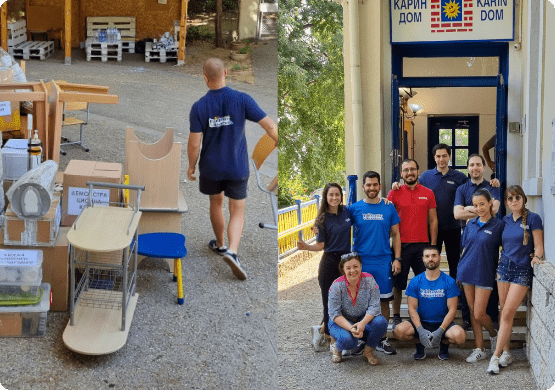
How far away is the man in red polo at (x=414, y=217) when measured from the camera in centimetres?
440

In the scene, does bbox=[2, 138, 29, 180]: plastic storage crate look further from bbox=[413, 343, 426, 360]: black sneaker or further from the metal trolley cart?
bbox=[413, 343, 426, 360]: black sneaker

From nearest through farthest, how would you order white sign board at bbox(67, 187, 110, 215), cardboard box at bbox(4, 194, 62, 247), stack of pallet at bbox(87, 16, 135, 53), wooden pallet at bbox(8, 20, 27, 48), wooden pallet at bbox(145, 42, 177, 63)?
cardboard box at bbox(4, 194, 62, 247) < white sign board at bbox(67, 187, 110, 215) < wooden pallet at bbox(8, 20, 27, 48) < wooden pallet at bbox(145, 42, 177, 63) < stack of pallet at bbox(87, 16, 135, 53)

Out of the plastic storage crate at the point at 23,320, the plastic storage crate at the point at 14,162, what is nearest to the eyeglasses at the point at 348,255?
the plastic storage crate at the point at 23,320

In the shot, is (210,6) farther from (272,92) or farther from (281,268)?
(281,268)

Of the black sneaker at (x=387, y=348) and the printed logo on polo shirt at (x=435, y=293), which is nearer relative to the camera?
the printed logo on polo shirt at (x=435, y=293)

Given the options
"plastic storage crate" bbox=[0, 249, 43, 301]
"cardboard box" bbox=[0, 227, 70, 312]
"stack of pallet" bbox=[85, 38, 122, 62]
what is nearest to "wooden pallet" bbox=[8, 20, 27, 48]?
"stack of pallet" bbox=[85, 38, 122, 62]

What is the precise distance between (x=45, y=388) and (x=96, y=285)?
889 mm

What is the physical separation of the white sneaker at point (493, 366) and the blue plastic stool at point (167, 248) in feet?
5.78

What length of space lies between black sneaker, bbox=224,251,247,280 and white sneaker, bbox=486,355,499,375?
1508 millimetres

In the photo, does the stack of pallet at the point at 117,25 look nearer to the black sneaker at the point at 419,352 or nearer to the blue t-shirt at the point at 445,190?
the blue t-shirt at the point at 445,190

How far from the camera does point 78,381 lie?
332cm

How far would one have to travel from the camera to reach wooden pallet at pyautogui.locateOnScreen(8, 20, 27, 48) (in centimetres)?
689

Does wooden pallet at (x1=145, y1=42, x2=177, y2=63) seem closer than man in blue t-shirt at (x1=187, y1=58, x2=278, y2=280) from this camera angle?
No

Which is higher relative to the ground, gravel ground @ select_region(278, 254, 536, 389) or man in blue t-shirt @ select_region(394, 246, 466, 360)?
man in blue t-shirt @ select_region(394, 246, 466, 360)
